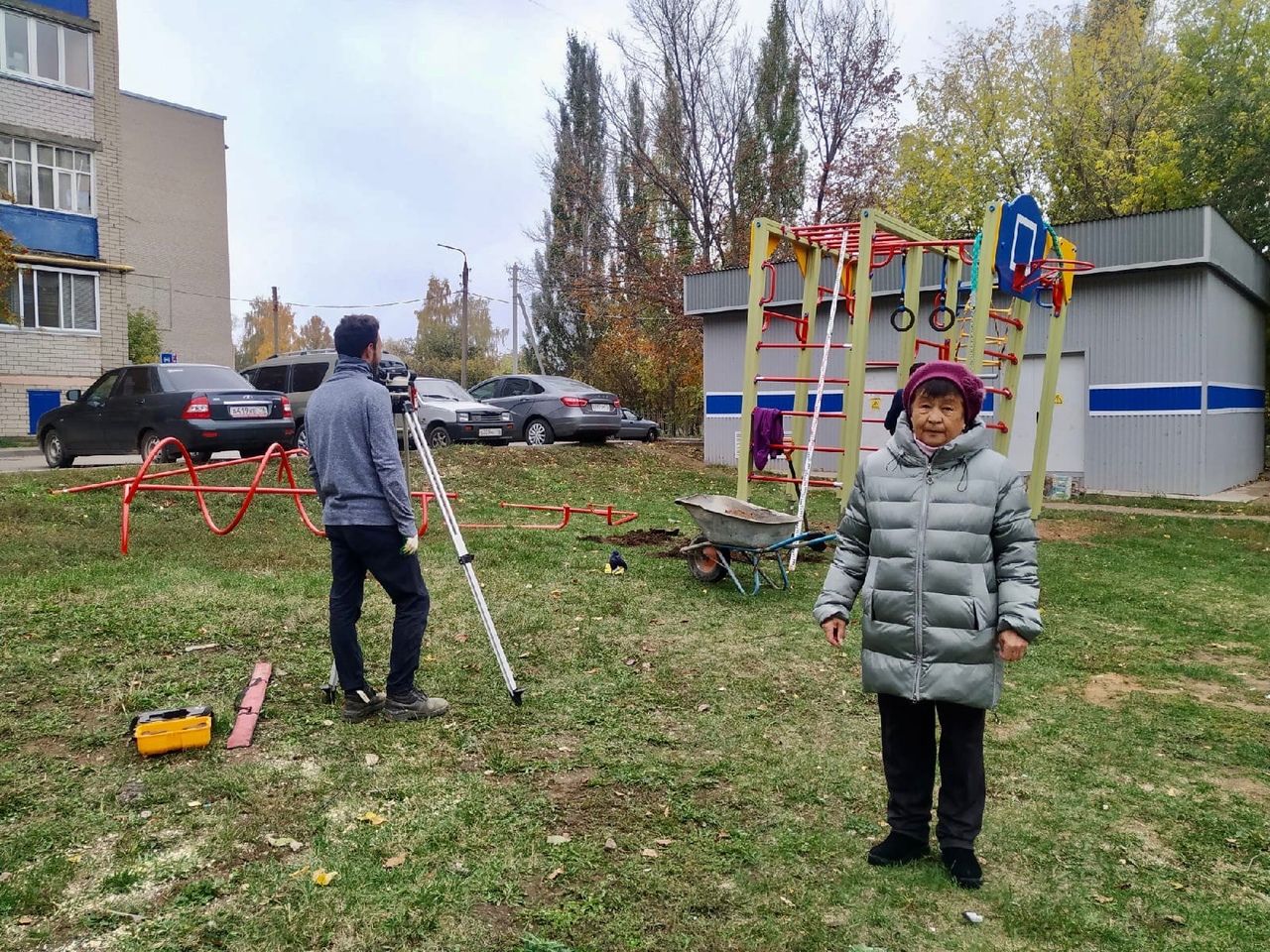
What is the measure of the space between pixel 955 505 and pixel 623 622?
377 cm

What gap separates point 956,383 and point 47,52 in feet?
91.2

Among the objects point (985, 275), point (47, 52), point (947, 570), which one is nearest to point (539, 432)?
point (985, 275)

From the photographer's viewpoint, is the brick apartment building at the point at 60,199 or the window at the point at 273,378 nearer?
the window at the point at 273,378

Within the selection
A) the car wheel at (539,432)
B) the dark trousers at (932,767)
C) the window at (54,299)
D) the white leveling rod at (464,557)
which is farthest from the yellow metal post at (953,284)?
the window at (54,299)

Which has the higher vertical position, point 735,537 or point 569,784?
point 735,537

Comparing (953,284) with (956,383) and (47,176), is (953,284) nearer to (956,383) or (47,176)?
(956,383)

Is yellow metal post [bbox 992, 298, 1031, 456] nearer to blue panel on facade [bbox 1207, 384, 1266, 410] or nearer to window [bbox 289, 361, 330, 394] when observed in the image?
blue panel on facade [bbox 1207, 384, 1266, 410]

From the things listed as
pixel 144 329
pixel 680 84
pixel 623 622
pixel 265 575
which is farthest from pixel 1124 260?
pixel 144 329

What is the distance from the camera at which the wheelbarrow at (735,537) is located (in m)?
7.24

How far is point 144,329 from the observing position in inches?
1211

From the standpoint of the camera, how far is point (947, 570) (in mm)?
3078

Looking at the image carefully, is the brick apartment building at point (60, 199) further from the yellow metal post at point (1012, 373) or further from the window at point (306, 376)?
Result: the yellow metal post at point (1012, 373)

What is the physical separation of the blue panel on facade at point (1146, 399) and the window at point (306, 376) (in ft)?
42.8

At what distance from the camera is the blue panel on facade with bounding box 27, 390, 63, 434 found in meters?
23.6
